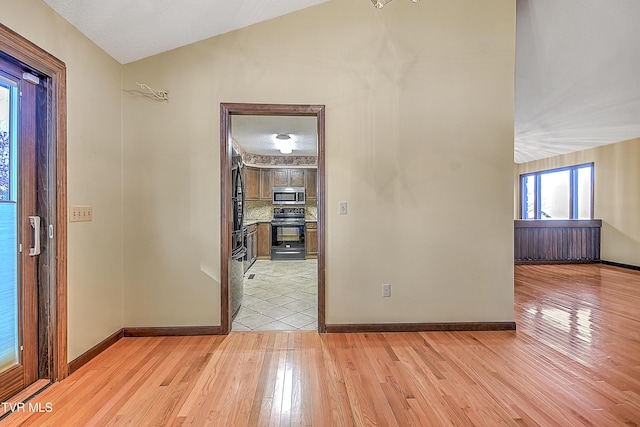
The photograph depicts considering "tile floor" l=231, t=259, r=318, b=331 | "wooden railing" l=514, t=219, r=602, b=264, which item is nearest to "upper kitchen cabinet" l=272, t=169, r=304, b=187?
"tile floor" l=231, t=259, r=318, b=331

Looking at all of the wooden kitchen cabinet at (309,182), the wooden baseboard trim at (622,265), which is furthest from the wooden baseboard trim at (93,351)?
the wooden baseboard trim at (622,265)

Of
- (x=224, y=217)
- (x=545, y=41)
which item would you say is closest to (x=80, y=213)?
(x=224, y=217)

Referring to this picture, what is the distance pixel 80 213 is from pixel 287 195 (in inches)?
208

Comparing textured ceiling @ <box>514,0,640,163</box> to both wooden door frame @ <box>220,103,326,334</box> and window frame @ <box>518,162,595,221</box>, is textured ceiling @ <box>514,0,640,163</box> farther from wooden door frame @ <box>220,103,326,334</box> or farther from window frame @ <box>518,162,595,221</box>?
wooden door frame @ <box>220,103,326,334</box>

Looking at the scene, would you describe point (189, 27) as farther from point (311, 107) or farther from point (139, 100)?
point (311, 107)

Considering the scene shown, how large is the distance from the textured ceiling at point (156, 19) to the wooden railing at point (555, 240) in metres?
6.09

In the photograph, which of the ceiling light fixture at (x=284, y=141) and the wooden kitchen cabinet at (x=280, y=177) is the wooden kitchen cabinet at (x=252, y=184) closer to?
the wooden kitchen cabinet at (x=280, y=177)

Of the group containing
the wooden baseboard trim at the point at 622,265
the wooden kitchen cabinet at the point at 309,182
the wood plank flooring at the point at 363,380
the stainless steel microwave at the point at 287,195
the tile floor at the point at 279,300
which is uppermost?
the wooden kitchen cabinet at the point at 309,182

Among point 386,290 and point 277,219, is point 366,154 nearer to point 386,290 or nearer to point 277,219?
point 386,290

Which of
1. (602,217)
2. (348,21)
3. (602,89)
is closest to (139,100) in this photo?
(348,21)

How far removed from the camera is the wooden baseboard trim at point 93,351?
2160 mm

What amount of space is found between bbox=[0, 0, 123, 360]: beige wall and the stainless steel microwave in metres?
4.74

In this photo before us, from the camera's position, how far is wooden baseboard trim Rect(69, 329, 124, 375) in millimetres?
2160

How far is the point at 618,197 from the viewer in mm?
5961
